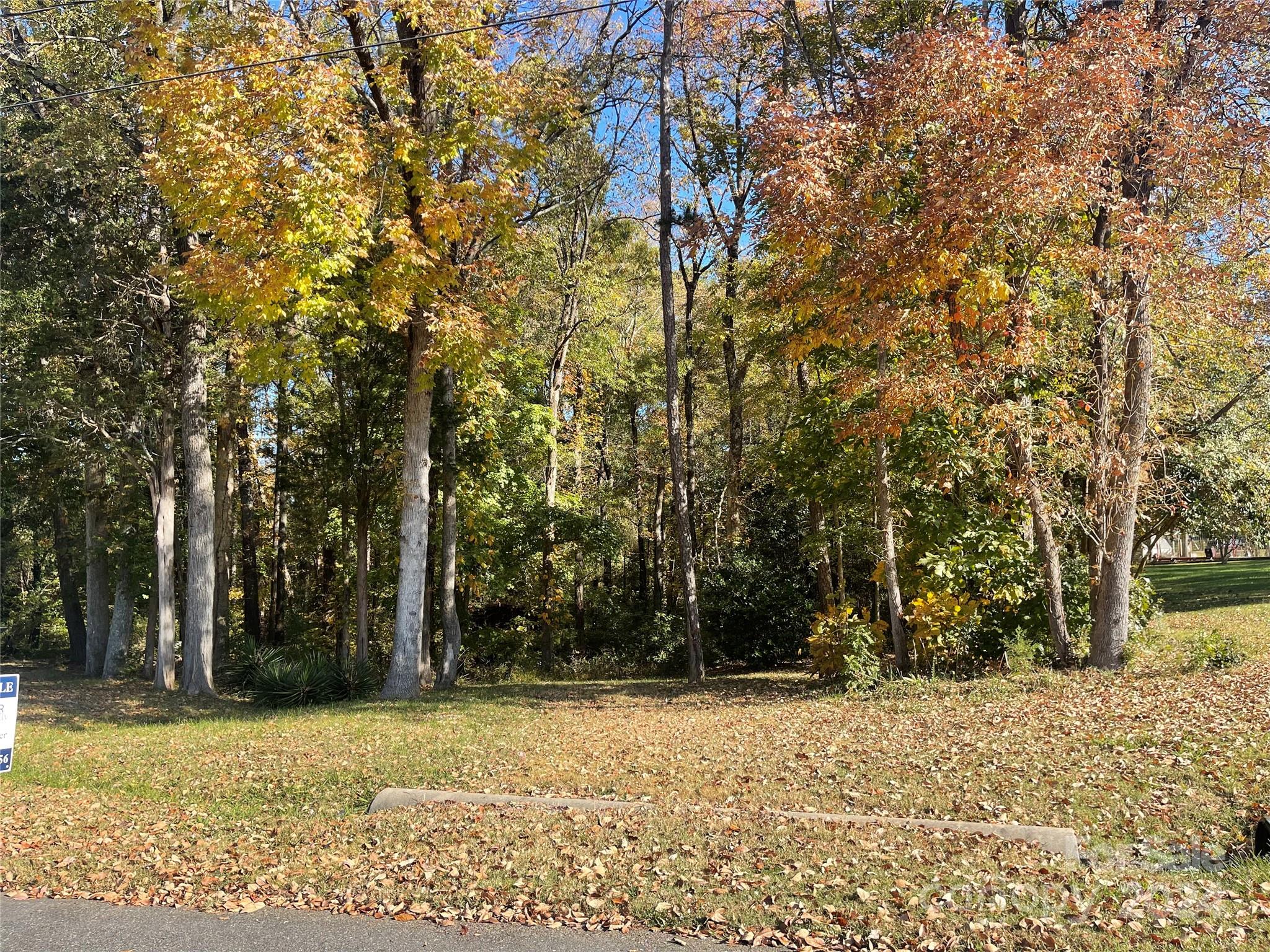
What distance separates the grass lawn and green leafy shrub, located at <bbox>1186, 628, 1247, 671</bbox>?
0.24 m

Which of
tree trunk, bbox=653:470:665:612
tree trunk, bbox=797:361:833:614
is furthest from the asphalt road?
tree trunk, bbox=653:470:665:612

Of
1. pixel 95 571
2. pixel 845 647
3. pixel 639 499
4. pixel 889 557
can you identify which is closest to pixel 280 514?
pixel 95 571

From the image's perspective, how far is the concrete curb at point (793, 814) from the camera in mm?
5633

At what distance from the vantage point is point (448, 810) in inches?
264

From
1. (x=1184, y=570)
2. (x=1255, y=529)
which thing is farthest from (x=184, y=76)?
(x=1184, y=570)

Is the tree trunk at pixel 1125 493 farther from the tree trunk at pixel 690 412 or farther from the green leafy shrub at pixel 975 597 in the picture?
the tree trunk at pixel 690 412

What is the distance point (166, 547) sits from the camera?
53.5 ft

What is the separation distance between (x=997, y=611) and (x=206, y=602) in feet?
43.2

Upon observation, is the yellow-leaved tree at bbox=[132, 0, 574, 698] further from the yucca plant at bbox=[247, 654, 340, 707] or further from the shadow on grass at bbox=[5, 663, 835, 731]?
the shadow on grass at bbox=[5, 663, 835, 731]

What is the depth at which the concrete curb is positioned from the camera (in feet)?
18.5

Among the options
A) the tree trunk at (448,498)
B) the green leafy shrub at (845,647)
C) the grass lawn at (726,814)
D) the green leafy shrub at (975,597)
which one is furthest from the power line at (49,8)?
the green leafy shrub at (975,597)

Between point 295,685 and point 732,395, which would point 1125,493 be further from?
point 295,685

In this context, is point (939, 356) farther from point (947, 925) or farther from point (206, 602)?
point (206, 602)

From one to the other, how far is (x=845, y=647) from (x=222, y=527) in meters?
14.1
